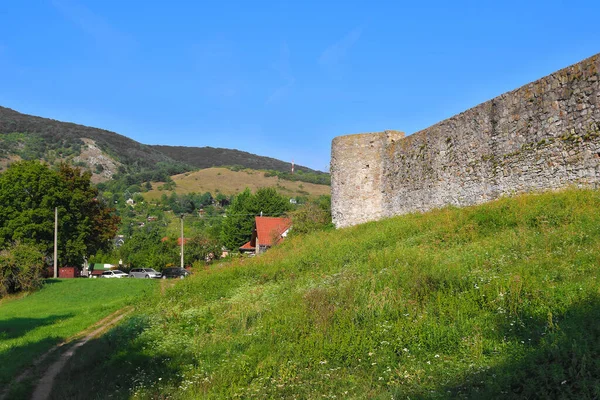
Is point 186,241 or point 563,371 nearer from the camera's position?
point 563,371

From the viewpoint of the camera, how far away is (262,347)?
7336mm

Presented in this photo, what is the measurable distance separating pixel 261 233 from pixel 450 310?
3972cm

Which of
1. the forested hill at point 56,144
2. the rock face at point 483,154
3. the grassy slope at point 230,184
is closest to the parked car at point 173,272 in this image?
the rock face at point 483,154

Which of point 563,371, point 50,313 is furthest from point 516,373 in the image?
point 50,313

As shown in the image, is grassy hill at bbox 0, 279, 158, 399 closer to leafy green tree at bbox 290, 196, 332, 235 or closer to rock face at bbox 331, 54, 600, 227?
leafy green tree at bbox 290, 196, 332, 235

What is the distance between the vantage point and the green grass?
11676 millimetres

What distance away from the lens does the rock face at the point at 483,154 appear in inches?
449

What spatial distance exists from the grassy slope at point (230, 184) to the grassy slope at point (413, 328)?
10495 cm

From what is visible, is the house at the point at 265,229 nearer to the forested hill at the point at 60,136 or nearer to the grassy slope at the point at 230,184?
the grassy slope at the point at 230,184

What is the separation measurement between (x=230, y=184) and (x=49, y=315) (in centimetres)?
11810

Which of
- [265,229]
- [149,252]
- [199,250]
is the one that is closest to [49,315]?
[265,229]

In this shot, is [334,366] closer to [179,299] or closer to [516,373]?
[516,373]

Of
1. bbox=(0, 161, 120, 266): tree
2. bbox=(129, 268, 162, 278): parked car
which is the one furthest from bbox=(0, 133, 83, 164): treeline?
bbox=(0, 161, 120, 266): tree

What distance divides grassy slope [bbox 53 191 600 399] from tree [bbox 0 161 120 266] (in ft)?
113
